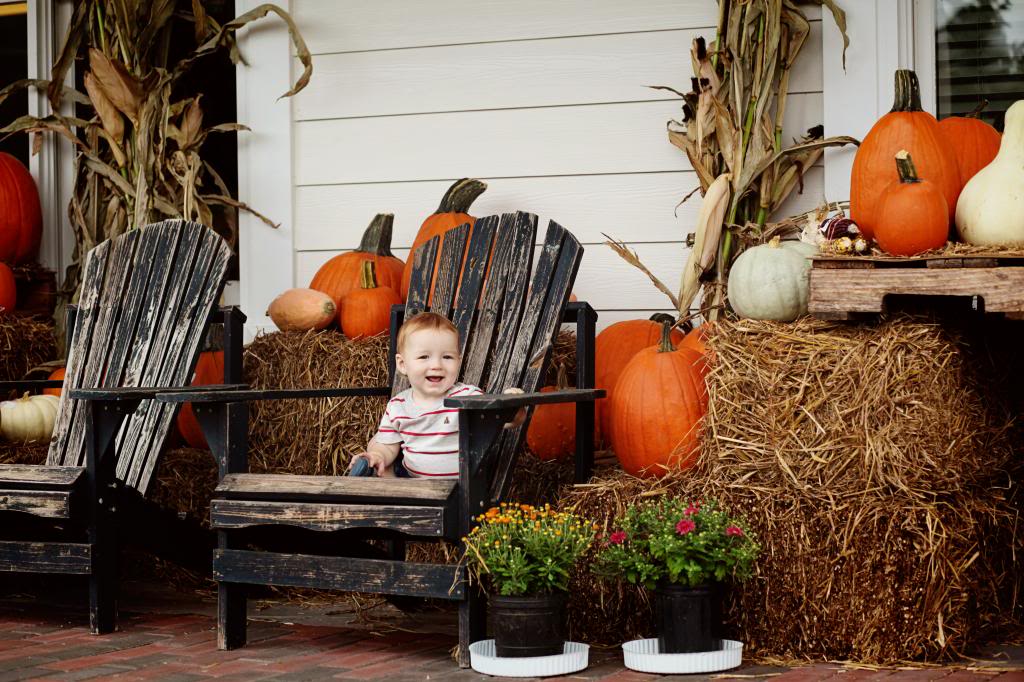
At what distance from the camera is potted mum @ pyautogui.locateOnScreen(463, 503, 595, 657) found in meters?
3.08

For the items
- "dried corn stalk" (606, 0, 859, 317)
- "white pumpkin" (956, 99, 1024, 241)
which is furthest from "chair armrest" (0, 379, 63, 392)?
"white pumpkin" (956, 99, 1024, 241)

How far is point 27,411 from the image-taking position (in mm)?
4672

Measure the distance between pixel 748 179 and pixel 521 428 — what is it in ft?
4.10

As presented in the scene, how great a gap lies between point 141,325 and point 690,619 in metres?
2.18

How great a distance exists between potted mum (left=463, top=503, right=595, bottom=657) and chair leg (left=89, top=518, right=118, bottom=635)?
46.4 inches

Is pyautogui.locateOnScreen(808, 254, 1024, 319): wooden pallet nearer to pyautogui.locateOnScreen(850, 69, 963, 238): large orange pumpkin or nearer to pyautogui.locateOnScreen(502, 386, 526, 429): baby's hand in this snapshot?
pyautogui.locateOnScreen(850, 69, 963, 238): large orange pumpkin

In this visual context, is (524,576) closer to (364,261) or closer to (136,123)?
(364,261)

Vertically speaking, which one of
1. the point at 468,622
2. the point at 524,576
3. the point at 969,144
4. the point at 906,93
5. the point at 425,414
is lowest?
the point at 468,622

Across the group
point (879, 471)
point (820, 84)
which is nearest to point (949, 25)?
point (820, 84)

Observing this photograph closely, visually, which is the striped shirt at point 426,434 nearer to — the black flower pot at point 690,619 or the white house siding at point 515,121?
the black flower pot at point 690,619

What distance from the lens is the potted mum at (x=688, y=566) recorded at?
10.1ft

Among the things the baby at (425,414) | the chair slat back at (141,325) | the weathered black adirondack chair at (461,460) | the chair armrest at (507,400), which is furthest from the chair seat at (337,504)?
the chair slat back at (141,325)

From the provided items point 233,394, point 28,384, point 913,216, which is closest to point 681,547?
point 913,216

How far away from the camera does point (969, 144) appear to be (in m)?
3.66
